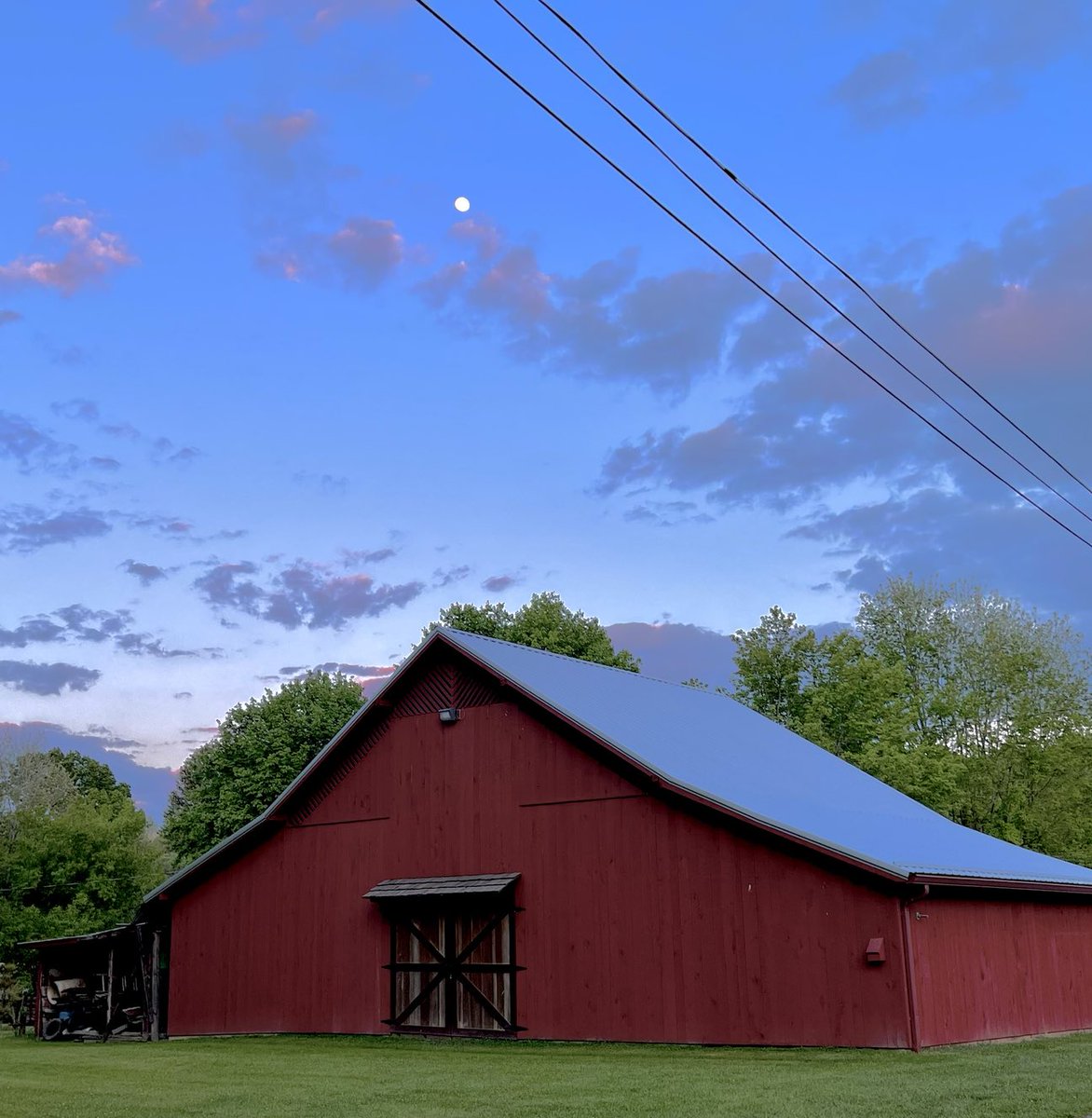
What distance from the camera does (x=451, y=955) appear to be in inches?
981

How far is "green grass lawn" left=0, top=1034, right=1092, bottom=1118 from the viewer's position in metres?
13.3

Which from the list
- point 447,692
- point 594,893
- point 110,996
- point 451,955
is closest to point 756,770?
point 594,893

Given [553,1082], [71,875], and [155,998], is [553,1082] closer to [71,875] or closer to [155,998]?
[155,998]

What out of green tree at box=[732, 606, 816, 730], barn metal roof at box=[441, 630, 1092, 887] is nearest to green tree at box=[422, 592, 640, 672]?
green tree at box=[732, 606, 816, 730]

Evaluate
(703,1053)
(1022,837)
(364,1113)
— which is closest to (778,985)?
(703,1053)

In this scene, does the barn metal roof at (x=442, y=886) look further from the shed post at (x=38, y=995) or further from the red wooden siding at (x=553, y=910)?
the shed post at (x=38, y=995)

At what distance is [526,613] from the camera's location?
5616cm

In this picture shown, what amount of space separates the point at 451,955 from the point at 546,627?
30.8m

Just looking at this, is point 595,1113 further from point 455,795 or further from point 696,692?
point 696,692

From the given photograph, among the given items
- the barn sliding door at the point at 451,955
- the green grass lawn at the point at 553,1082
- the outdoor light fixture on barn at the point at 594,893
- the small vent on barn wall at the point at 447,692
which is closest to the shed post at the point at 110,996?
the outdoor light fixture on barn at the point at 594,893

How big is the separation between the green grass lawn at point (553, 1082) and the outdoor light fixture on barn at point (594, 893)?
3.22ft

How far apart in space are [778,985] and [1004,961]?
187 inches

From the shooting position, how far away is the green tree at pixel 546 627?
2157 inches

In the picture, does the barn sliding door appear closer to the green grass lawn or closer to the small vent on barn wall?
the green grass lawn
